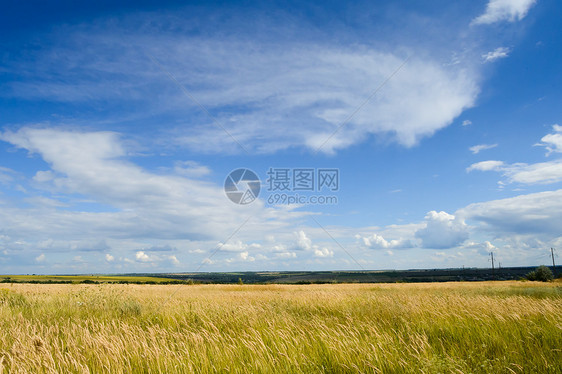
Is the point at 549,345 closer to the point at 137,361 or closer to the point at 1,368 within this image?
the point at 137,361

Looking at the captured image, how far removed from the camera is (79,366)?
4441 millimetres

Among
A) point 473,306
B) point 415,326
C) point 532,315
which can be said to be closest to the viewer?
point 415,326

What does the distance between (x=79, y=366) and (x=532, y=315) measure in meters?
8.35

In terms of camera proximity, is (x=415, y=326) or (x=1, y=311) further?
(x=1, y=311)

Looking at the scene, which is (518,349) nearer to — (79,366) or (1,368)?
(79,366)

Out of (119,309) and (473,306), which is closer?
(473,306)

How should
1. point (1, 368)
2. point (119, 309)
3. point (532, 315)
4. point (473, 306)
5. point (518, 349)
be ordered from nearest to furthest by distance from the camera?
1. point (1, 368)
2. point (518, 349)
3. point (532, 315)
4. point (473, 306)
5. point (119, 309)

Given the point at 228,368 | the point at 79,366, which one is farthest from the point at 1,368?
the point at 228,368

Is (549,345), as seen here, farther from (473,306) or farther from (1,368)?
(1,368)

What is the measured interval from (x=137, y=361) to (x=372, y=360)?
10.2 feet

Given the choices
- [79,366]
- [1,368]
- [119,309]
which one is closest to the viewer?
[1,368]

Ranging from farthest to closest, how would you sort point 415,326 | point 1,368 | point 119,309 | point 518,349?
point 119,309 → point 415,326 → point 518,349 → point 1,368

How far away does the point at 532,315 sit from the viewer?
7.01m

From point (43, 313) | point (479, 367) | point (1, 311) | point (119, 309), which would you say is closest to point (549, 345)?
point (479, 367)
